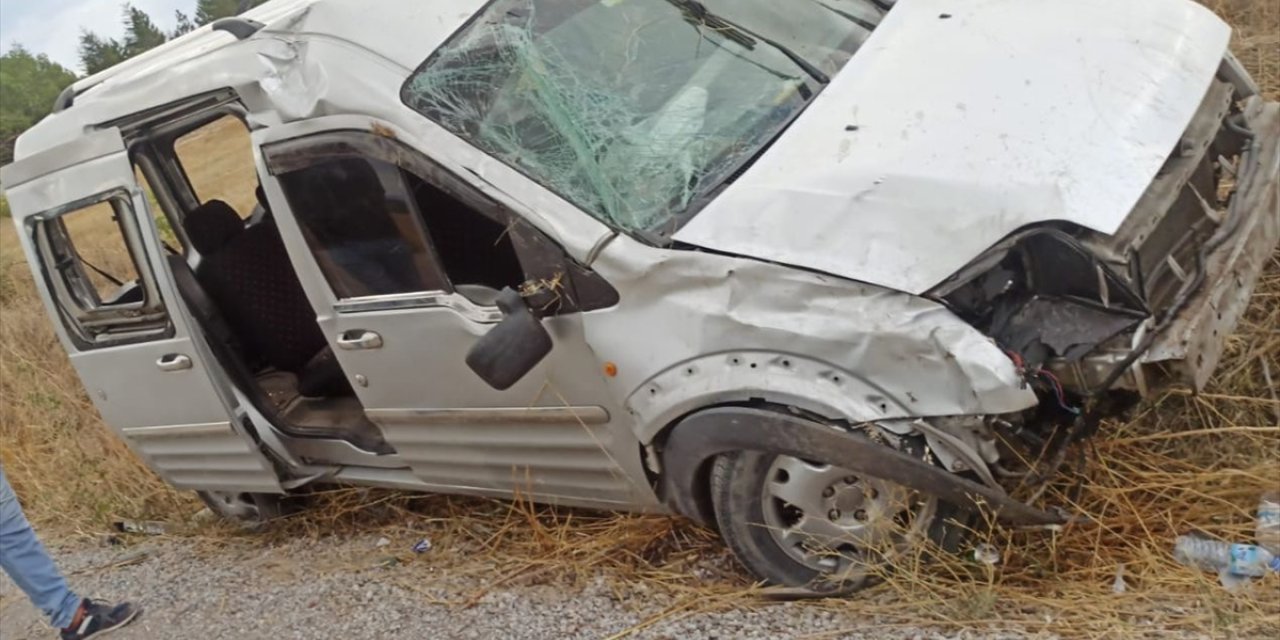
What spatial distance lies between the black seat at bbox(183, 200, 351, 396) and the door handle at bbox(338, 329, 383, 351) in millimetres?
1070

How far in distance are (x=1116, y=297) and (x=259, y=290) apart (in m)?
3.60

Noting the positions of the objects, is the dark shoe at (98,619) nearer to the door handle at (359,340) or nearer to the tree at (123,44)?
the door handle at (359,340)

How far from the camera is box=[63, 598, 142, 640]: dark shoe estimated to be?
176 inches

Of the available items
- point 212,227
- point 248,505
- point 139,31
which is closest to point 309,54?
point 212,227

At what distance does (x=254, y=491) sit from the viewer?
193 inches

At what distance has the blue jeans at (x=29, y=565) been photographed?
4.22m

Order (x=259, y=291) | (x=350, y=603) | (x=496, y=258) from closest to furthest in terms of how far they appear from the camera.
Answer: (x=496, y=258), (x=350, y=603), (x=259, y=291)

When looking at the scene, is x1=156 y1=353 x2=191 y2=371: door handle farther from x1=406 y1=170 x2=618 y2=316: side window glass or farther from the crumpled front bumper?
the crumpled front bumper

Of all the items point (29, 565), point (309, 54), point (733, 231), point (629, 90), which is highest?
point (309, 54)

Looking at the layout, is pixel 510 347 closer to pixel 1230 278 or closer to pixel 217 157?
pixel 1230 278

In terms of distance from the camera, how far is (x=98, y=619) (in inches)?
179

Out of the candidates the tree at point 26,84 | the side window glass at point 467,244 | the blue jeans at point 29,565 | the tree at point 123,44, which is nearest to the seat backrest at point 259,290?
the blue jeans at point 29,565

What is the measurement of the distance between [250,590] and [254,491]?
0.43m

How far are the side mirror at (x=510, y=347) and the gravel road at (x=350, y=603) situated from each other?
0.90 meters
